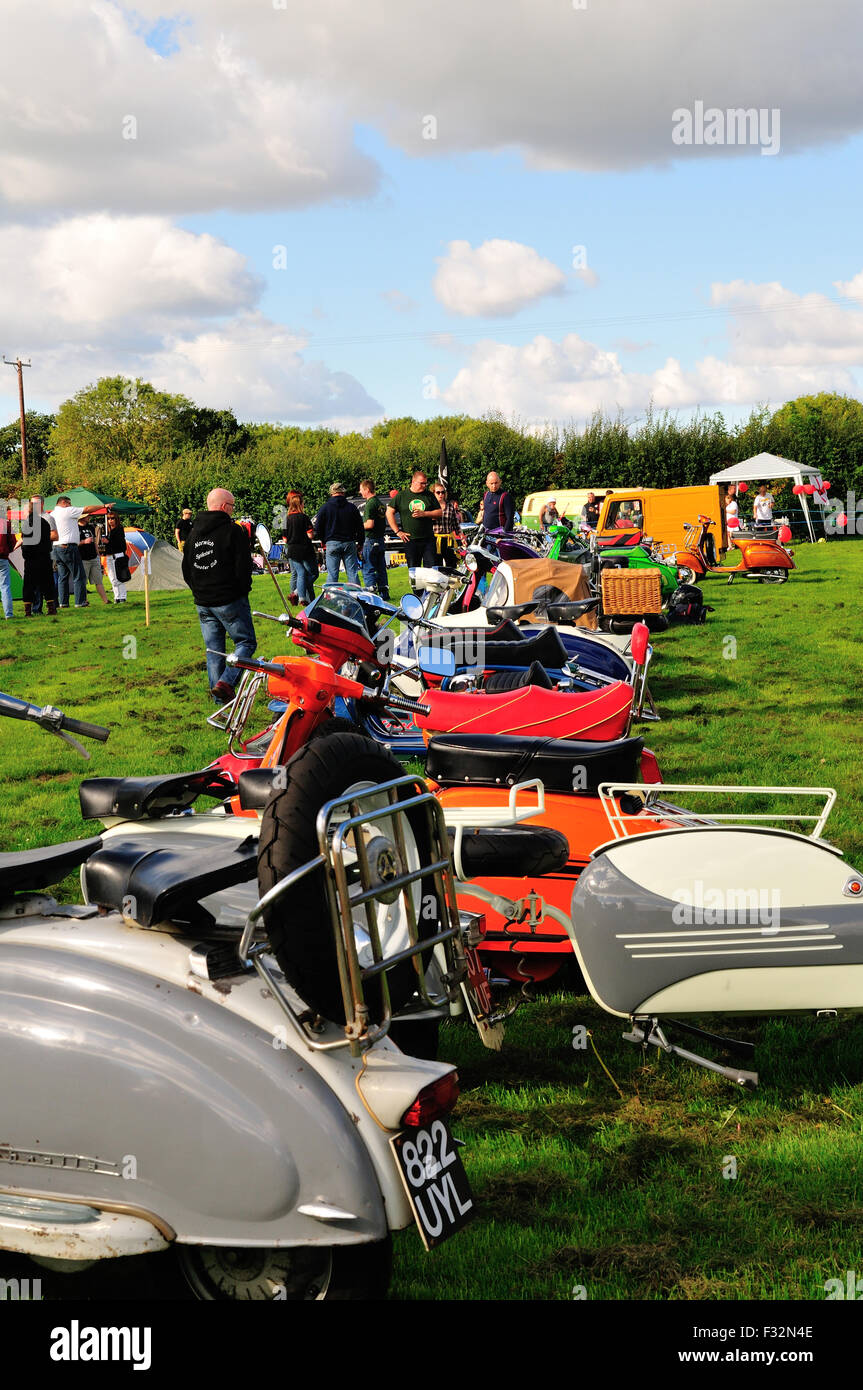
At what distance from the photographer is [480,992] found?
3199 mm

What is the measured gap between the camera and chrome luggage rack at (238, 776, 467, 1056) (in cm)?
216

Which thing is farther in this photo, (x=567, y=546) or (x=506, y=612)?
(x=567, y=546)

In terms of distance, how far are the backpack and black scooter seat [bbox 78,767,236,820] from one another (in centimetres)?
1264

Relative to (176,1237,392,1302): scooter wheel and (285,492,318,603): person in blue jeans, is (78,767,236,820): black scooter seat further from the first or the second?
(285,492,318,603): person in blue jeans

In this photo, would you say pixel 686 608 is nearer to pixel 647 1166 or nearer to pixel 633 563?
pixel 633 563

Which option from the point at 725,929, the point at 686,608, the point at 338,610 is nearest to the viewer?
the point at 725,929

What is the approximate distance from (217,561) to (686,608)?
775 centimetres

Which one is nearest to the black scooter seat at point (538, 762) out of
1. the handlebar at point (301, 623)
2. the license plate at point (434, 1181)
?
the handlebar at point (301, 623)

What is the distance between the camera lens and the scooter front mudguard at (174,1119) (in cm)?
221

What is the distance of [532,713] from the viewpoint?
17.2 feet

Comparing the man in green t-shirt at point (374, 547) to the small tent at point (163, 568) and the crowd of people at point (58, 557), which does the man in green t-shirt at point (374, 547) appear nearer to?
the crowd of people at point (58, 557)

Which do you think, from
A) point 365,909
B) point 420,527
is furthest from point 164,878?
point 420,527
